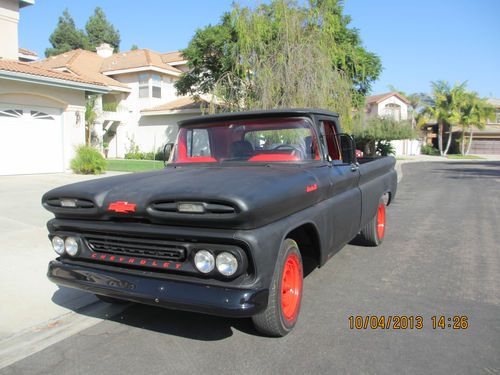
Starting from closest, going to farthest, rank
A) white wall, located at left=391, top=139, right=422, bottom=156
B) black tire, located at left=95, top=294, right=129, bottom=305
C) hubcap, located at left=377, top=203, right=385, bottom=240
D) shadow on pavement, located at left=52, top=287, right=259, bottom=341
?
1. shadow on pavement, located at left=52, top=287, right=259, bottom=341
2. black tire, located at left=95, top=294, right=129, bottom=305
3. hubcap, located at left=377, top=203, right=385, bottom=240
4. white wall, located at left=391, top=139, right=422, bottom=156

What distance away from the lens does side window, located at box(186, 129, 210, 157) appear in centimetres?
473

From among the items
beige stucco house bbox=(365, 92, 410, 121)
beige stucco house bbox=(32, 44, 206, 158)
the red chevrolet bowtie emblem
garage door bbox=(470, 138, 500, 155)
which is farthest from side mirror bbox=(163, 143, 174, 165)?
garage door bbox=(470, 138, 500, 155)

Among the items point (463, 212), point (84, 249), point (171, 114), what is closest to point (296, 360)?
point (84, 249)

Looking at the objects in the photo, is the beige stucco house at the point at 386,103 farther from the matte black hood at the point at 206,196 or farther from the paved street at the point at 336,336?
the matte black hood at the point at 206,196

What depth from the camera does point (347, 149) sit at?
16.1ft

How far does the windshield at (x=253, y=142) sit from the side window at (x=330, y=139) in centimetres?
24

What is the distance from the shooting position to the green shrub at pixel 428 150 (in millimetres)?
49656

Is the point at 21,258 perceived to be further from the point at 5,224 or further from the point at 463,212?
the point at 463,212

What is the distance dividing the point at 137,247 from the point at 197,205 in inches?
24.8

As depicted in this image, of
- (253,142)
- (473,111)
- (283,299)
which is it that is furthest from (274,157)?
(473,111)

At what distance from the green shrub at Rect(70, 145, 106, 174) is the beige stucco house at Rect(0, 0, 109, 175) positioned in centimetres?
81

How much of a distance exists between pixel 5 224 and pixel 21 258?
6.67 ft

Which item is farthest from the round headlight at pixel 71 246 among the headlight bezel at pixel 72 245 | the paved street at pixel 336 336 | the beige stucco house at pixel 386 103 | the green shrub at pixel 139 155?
the beige stucco house at pixel 386 103

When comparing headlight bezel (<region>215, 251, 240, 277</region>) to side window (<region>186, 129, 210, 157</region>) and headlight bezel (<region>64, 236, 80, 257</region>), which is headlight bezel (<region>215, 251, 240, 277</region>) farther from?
side window (<region>186, 129, 210, 157</region>)
